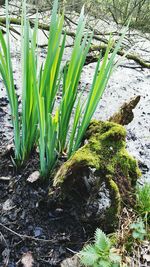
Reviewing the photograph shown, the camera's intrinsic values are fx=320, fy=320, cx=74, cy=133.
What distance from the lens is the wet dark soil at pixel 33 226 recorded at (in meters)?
0.96

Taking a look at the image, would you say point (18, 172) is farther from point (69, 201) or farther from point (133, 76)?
point (133, 76)

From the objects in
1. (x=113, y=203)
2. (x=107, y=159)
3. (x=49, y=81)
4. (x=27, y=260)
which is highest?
(x=49, y=81)

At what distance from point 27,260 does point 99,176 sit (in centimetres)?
33

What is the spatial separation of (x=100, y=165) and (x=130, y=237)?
25 centimetres

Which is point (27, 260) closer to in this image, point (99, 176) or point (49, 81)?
point (99, 176)

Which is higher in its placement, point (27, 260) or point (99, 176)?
point (99, 176)

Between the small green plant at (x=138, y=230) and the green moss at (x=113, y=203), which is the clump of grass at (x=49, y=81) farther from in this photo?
the small green plant at (x=138, y=230)

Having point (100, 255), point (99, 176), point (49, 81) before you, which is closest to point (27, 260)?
point (100, 255)

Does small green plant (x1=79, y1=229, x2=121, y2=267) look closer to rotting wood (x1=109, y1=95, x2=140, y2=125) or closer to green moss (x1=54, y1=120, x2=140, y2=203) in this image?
green moss (x1=54, y1=120, x2=140, y2=203)

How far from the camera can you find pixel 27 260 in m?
0.93

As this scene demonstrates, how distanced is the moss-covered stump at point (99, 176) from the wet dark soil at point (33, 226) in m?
0.05

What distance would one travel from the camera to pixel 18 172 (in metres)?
1.18

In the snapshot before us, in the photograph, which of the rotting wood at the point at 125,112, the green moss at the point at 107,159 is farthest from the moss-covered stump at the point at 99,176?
the rotting wood at the point at 125,112

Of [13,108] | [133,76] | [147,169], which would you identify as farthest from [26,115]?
[133,76]
